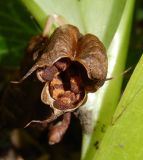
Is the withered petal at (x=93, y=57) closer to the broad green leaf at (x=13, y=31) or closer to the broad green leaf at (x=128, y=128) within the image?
the broad green leaf at (x=128, y=128)

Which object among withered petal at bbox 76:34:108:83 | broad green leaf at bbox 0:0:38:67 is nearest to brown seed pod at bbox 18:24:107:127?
withered petal at bbox 76:34:108:83

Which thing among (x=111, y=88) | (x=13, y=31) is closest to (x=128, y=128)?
(x=111, y=88)

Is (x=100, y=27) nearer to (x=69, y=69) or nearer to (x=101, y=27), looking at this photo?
(x=101, y=27)

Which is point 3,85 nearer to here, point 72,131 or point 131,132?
point 72,131

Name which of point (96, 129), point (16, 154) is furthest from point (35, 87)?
point (16, 154)

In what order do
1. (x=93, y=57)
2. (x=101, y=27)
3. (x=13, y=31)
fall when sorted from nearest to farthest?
1. (x=93, y=57)
2. (x=101, y=27)
3. (x=13, y=31)

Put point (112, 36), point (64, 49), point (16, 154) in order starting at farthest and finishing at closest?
point (16, 154), point (112, 36), point (64, 49)
